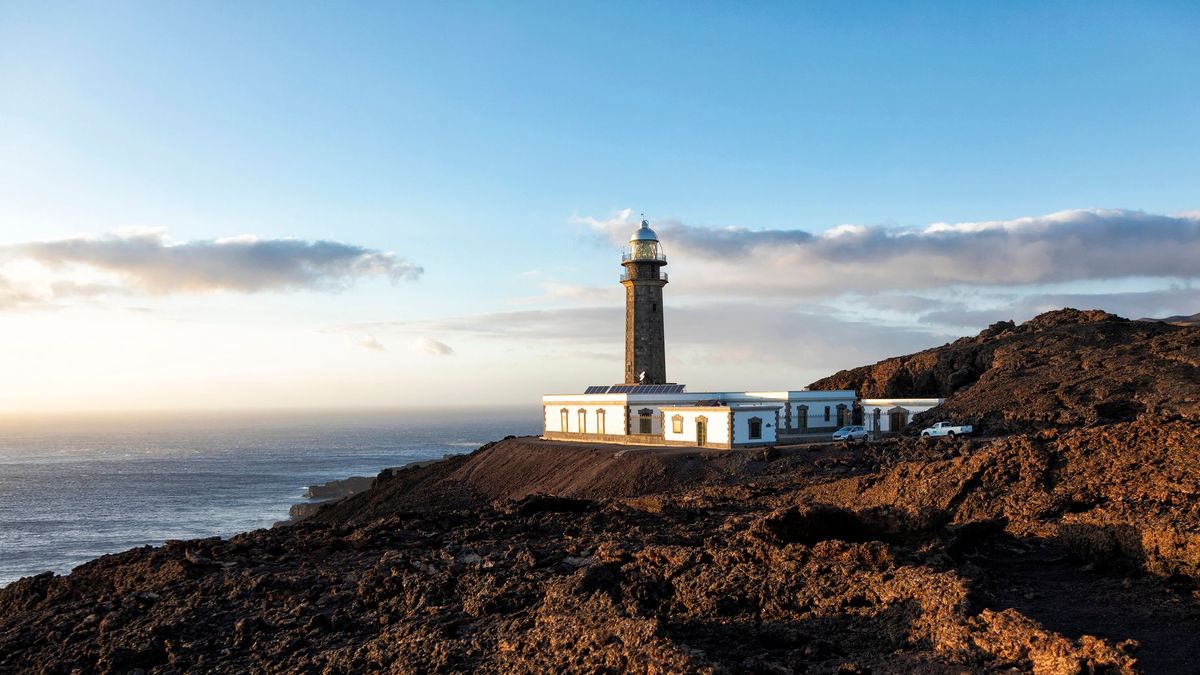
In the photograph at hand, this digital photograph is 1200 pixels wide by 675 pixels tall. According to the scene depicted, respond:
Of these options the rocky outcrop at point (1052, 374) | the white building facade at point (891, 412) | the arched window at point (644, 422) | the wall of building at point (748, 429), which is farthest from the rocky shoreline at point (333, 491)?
the rocky outcrop at point (1052, 374)

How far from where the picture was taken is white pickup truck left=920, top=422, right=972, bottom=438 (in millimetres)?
39156

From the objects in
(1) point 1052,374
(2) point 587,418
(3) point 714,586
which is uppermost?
(1) point 1052,374

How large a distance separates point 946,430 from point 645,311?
19.6m

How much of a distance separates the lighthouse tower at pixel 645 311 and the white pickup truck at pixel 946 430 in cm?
1743

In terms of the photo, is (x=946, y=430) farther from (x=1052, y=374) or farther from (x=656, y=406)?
(x=656, y=406)

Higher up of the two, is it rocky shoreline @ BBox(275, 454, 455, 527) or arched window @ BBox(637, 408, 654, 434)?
arched window @ BBox(637, 408, 654, 434)

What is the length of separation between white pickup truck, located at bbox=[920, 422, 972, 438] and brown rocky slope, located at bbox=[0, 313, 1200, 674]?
18.1 m

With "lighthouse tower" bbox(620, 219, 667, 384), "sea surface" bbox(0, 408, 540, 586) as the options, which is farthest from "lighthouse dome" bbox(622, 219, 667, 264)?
"sea surface" bbox(0, 408, 540, 586)

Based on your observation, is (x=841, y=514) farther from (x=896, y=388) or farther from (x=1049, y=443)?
(x=896, y=388)

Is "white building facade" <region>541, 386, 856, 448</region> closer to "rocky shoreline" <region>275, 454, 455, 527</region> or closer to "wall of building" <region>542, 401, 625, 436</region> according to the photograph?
"wall of building" <region>542, 401, 625, 436</region>

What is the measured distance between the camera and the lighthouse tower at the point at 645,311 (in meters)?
54.0

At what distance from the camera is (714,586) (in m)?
11.9

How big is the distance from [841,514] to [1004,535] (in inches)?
117

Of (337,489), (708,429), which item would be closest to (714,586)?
(708,429)
